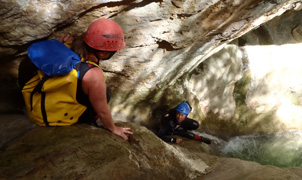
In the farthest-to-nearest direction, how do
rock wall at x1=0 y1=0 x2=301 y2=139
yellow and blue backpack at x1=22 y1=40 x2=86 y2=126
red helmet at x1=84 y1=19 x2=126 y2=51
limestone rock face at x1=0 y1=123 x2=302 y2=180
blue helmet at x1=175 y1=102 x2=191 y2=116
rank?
blue helmet at x1=175 y1=102 x2=191 y2=116, rock wall at x1=0 y1=0 x2=301 y2=139, red helmet at x1=84 y1=19 x2=126 y2=51, yellow and blue backpack at x1=22 y1=40 x2=86 y2=126, limestone rock face at x1=0 y1=123 x2=302 y2=180

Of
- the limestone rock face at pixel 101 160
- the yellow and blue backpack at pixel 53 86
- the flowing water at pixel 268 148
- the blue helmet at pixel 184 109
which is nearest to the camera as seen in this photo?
the limestone rock face at pixel 101 160

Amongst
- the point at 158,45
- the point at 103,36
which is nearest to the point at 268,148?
the point at 158,45

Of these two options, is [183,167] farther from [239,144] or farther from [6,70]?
[239,144]

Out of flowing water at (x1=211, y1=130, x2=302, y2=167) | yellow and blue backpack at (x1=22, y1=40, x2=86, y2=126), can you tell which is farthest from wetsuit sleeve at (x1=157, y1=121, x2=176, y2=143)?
yellow and blue backpack at (x1=22, y1=40, x2=86, y2=126)

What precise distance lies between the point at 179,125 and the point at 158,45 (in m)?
2.11

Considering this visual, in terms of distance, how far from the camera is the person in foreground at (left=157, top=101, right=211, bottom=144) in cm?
439

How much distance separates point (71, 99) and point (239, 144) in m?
4.57

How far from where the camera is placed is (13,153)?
192cm

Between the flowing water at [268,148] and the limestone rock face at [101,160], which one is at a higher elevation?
the limestone rock face at [101,160]

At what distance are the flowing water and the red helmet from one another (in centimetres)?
395

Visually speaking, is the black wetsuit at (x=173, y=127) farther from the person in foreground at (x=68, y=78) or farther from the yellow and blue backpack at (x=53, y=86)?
the yellow and blue backpack at (x=53, y=86)

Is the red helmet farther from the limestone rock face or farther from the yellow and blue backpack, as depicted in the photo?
the limestone rock face

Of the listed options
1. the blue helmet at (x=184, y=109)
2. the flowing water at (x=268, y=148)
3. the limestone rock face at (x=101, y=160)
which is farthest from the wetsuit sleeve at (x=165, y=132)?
the limestone rock face at (x=101, y=160)

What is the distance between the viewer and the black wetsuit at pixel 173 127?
4.45 metres
